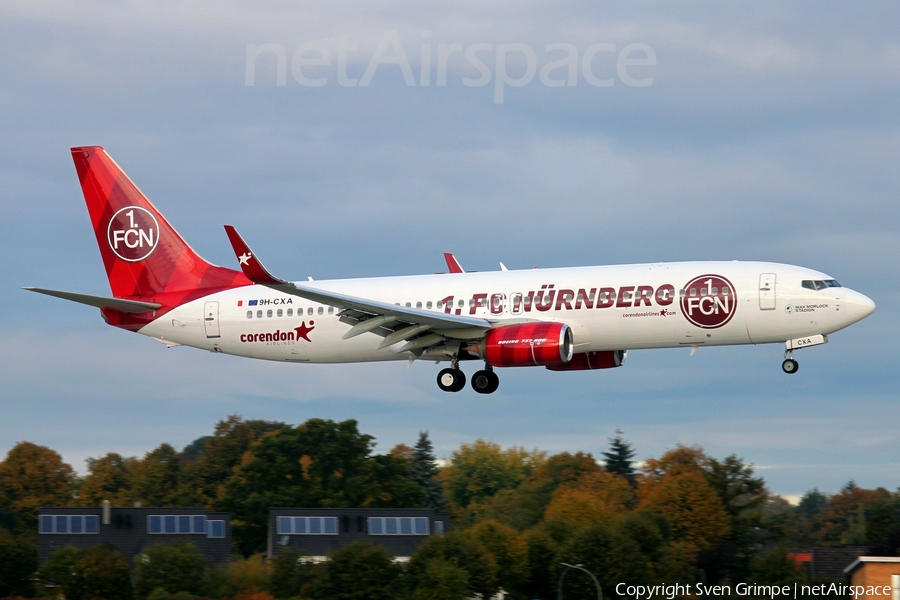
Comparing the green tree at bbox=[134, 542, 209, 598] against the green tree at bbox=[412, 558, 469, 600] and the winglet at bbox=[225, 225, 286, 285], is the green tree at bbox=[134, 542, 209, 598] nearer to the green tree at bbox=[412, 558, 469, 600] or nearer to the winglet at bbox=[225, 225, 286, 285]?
the green tree at bbox=[412, 558, 469, 600]

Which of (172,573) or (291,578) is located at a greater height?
(172,573)

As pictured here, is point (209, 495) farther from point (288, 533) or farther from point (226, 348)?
point (226, 348)

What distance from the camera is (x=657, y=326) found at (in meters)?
45.8

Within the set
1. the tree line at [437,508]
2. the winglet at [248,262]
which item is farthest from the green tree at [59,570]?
the winglet at [248,262]

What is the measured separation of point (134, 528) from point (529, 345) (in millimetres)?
51175

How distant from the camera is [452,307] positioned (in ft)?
161

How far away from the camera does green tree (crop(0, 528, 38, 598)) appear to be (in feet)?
237

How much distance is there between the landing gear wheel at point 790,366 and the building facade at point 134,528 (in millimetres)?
52492

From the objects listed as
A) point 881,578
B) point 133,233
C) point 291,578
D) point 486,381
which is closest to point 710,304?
point 486,381

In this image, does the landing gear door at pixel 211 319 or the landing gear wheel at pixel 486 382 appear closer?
the landing gear wheel at pixel 486 382

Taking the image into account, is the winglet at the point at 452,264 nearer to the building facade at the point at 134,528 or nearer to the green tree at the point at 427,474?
the building facade at the point at 134,528

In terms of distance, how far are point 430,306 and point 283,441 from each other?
6671cm

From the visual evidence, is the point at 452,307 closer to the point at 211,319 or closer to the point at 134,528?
the point at 211,319

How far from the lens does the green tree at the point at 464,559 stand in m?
72.2
